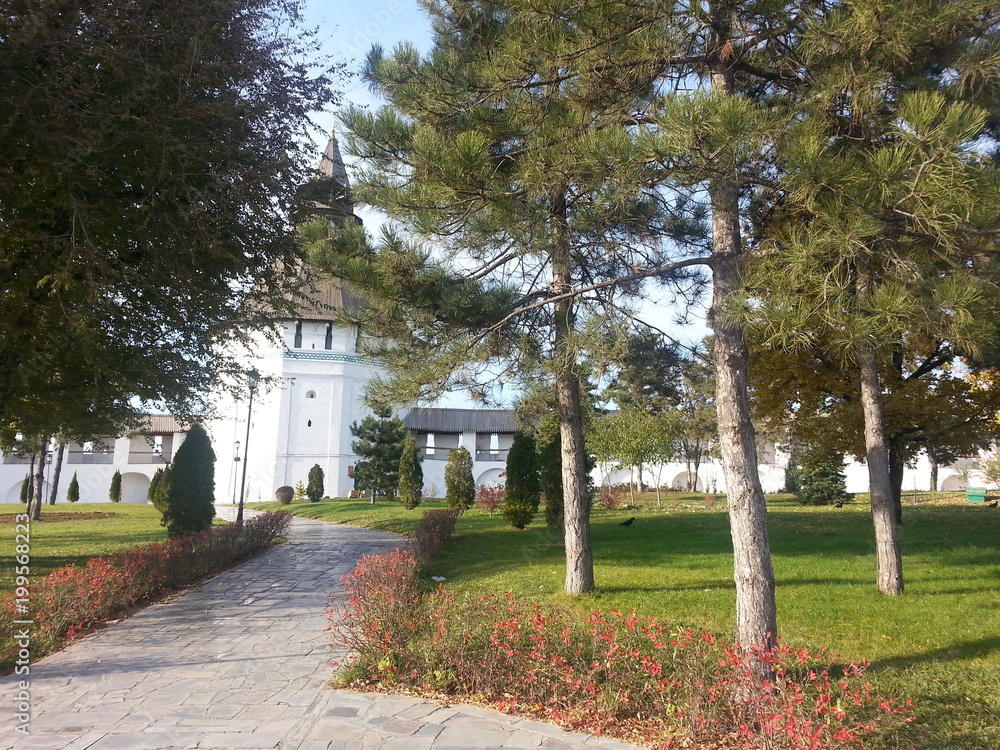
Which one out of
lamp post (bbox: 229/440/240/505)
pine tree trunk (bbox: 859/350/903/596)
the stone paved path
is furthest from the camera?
lamp post (bbox: 229/440/240/505)

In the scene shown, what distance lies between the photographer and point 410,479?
23.7 m

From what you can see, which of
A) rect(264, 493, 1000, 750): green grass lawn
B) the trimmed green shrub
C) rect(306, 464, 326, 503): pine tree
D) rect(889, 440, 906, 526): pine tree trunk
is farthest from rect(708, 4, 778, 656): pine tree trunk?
rect(306, 464, 326, 503): pine tree

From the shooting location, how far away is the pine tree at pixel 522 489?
1579 centimetres

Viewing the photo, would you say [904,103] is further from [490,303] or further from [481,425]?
[481,425]

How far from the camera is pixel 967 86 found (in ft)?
17.5

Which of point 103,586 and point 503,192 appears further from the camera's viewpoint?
point 103,586

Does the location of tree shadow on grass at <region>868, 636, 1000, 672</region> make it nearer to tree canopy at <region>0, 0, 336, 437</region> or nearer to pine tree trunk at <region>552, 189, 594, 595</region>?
pine tree trunk at <region>552, 189, 594, 595</region>

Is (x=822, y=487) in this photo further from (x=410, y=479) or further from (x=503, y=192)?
(x=503, y=192)

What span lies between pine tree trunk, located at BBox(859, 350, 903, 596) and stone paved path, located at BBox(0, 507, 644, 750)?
518 centimetres

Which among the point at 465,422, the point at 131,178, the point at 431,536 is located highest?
the point at 131,178

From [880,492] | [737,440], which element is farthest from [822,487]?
[737,440]

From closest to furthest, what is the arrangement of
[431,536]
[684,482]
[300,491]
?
[431,536] → [300,491] → [684,482]

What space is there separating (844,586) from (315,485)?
25507 millimetres

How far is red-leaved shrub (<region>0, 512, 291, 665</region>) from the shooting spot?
20.3 feet
